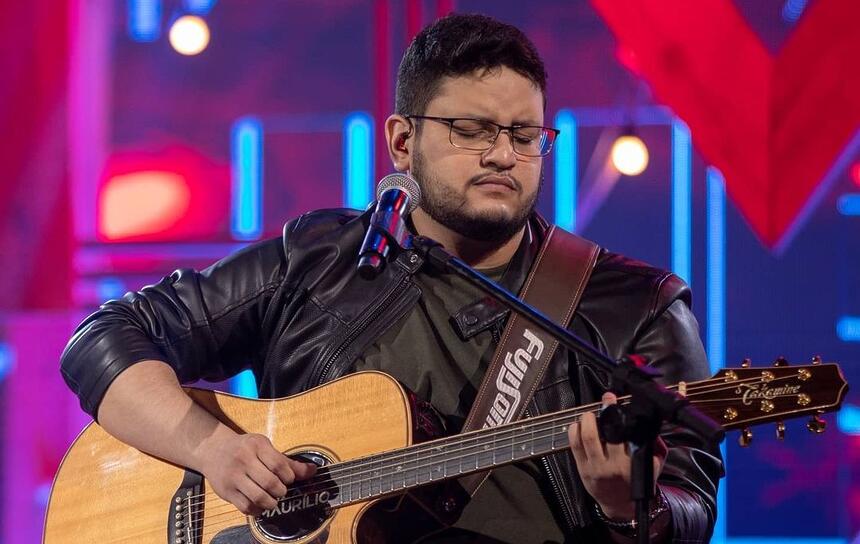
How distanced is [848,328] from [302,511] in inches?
114

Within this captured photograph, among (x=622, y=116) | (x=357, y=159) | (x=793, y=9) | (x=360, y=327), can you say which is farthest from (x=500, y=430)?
(x=793, y=9)

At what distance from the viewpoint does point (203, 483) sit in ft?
8.68

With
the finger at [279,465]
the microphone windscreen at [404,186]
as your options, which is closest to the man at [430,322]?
the finger at [279,465]

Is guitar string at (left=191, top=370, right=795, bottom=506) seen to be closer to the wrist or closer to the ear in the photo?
the wrist

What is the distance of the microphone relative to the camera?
2031 millimetres

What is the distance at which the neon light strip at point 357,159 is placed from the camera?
16.7ft

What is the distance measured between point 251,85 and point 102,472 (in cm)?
A: 291

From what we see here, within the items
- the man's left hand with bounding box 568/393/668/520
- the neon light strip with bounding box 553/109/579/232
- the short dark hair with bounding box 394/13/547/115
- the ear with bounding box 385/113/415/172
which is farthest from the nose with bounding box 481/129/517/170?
the neon light strip with bounding box 553/109/579/232

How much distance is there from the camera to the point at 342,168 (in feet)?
17.0

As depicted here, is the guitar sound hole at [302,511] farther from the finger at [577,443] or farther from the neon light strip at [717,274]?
the neon light strip at [717,274]

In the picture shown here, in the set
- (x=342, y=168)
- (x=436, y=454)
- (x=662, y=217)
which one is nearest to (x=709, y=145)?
(x=662, y=217)

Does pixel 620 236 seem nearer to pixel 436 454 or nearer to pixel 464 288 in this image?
pixel 464 288

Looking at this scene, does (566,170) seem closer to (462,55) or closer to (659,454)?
(462,55)

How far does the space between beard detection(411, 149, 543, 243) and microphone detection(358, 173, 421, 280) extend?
54 centimetres
